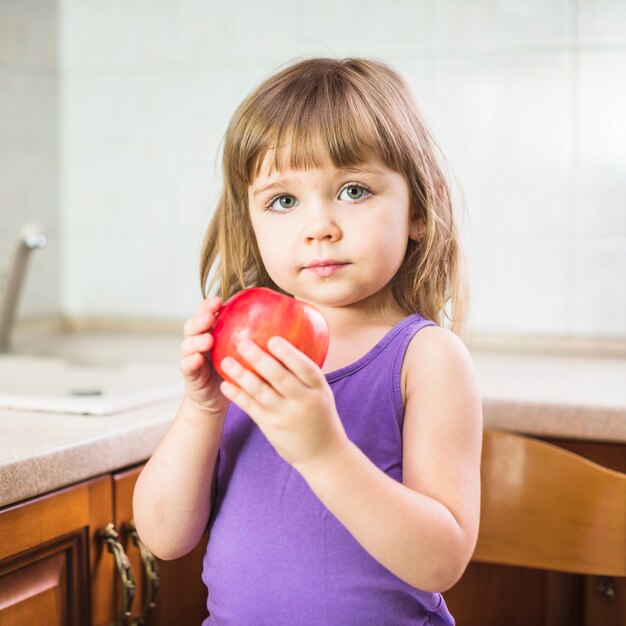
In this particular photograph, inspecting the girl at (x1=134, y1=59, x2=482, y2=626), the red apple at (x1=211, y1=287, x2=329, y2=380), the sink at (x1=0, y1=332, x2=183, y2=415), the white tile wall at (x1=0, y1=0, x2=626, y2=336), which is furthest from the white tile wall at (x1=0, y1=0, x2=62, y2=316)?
the red apple at (x1=211, y1=287, x2=329, y2=380)

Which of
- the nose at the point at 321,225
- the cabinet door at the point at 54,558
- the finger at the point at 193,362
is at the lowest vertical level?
the cabinet door at the point at 54,558

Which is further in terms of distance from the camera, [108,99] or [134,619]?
[108,99]

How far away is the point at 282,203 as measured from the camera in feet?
2.74

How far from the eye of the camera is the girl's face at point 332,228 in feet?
2.62

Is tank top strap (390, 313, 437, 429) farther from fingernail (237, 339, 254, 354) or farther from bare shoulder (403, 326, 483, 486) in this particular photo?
fingernail (237, 339, 254, 354)

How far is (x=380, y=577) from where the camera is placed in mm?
799

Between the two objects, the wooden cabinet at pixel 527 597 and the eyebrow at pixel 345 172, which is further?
the wooden cabinet at pixel 527 597

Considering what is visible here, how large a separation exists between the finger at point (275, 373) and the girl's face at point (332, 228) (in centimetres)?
16

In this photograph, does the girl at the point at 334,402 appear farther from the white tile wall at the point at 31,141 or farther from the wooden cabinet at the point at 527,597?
the white tile wall at the point at 31,141

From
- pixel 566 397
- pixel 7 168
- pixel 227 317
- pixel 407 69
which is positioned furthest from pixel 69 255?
pixel 227 317

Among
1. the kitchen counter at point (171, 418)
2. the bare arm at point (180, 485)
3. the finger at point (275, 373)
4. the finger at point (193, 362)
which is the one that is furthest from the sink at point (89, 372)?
the finger at point (275, 373)

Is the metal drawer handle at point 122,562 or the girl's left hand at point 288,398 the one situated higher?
the girl's left hand at point 288,398

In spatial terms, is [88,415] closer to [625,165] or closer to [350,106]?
[350,106]

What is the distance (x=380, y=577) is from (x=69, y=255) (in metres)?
1.37
